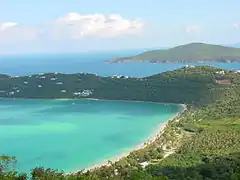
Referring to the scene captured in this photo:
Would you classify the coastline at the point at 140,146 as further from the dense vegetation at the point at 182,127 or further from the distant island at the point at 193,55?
the distant island at the point at 193,55

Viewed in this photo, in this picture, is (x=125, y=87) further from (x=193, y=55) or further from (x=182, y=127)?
(x=193, y=55)

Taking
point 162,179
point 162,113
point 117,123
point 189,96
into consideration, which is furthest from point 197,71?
point 162,179

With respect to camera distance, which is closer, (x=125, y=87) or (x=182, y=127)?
(x=182, y=127)

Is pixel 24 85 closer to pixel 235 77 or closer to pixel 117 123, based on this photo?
pixel 117 123

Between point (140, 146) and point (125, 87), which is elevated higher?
point (125, 87)

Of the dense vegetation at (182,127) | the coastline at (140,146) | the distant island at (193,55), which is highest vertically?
the distant island at (193,55)

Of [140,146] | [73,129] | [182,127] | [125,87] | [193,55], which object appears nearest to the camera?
[140,146]

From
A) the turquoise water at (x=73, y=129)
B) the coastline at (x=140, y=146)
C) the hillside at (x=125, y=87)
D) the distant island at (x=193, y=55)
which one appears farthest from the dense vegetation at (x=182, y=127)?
the distant island at (x=193, y=55)

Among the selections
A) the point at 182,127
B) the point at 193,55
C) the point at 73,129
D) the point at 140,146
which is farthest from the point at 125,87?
the point at 193,55
